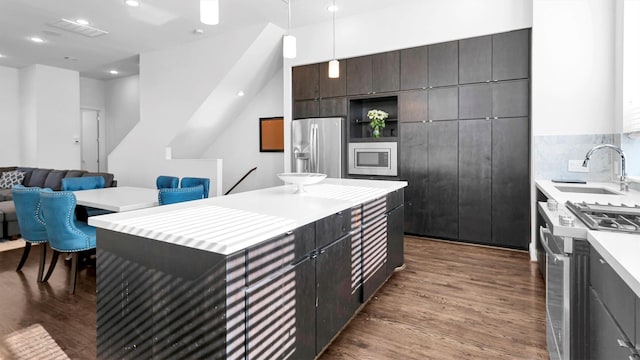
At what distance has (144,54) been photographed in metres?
6.86

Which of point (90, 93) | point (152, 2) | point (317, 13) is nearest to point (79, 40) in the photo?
point (152, 2)

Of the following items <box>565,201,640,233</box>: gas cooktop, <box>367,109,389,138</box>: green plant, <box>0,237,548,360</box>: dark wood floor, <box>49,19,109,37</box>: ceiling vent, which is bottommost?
<box>0,237,548,360</box>: dark wood floor

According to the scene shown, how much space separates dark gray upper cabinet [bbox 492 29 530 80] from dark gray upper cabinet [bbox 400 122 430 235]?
1088 millimetres

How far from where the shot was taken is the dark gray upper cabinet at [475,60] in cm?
419

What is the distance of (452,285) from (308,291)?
186cm

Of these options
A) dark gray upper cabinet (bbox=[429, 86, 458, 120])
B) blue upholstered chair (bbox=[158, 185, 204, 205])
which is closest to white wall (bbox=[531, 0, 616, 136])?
dark gray upper cabinet (bbox=[429, 86, 458, 120])

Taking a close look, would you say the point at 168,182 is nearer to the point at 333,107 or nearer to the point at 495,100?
the point at 333,107

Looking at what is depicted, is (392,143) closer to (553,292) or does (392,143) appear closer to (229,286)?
(553,292)

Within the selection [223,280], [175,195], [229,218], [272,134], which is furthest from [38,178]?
[223,280]

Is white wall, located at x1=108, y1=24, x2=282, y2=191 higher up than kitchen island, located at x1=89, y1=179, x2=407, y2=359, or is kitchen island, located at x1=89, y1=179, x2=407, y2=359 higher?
white wall, located at x1=108, y1=24, x2=282, y2=191

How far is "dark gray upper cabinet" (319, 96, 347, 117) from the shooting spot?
5.23 m

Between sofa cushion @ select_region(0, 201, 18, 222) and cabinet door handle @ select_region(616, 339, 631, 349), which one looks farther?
sofa cushion @ select_region(0, 201, 18, 222)

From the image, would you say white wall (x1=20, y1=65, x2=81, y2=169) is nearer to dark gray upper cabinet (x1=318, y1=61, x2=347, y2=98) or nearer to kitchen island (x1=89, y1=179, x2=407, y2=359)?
dark gray upper cabinet (x1=318, y1=61, x2=347, y2=98)

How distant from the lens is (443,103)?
4504mm
